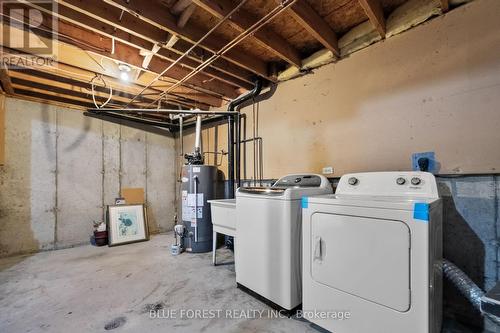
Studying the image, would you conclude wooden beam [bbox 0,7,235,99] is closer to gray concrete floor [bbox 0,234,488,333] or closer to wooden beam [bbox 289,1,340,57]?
wooden beam [bbox 289,1,340,57]

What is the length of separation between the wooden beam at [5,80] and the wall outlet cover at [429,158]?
412 centimetres

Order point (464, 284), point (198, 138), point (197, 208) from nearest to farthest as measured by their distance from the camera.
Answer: point (464, 284), point (197, 208), point (198, 138)

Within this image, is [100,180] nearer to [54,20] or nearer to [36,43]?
[36,43]

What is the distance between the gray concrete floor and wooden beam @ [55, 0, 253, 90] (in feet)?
7.57

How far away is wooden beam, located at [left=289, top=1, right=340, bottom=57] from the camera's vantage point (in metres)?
1.79

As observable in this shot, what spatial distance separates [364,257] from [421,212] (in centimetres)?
41

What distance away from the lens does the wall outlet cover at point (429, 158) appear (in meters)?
1.75

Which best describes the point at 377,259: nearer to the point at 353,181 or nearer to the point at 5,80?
the point at 353,181

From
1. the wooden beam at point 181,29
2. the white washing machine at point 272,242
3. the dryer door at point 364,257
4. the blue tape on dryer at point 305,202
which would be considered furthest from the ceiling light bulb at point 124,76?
the dryer door at point 364,257

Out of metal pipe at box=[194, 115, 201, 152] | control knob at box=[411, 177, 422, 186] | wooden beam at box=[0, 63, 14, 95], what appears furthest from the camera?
metal pipe at box=[194, 115, 201, 152]

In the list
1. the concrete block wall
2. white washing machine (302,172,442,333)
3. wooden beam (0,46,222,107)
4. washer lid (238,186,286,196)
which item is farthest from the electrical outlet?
the concrete block wall

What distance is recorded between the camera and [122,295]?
2029mm

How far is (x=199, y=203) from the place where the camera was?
10.7 feet

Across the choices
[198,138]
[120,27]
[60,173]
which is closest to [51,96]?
[60,173]
